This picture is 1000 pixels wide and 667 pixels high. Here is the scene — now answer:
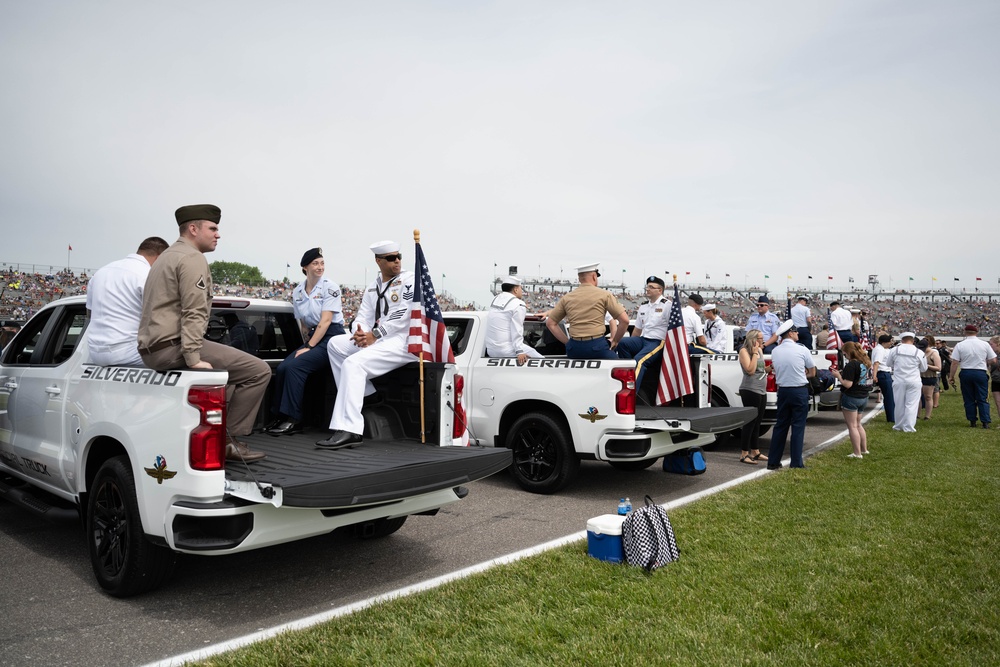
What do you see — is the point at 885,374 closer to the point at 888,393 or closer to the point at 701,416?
the point at 888,393

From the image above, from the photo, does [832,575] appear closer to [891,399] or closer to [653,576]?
[653,576]

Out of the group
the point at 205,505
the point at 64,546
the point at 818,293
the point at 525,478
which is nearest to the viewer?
the point at 205,505

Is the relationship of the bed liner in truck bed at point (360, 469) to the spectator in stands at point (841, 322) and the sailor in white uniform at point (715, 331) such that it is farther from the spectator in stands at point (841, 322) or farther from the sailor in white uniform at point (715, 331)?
the spectator in stands at point (841, 322)

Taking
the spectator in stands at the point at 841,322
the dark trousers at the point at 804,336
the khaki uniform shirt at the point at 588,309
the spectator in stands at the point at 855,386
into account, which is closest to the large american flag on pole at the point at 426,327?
the khaki uniform shirt at the point at 588,309

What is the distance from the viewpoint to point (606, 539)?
15.9 feet

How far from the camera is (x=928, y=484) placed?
746 centimetres

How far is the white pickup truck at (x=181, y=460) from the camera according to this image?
3.69 m

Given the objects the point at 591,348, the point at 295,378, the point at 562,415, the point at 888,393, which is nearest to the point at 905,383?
the point at 888,393

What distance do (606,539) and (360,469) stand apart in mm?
1810

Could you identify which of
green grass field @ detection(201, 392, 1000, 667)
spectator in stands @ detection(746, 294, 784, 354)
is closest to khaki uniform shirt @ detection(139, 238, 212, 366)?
green grass field @ detection(201, 392, 1000, 667)

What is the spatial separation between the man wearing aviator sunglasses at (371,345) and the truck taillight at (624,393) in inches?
83.6

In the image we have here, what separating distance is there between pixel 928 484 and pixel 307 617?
649 centimetres

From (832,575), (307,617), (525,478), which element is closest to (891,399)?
(525,478)

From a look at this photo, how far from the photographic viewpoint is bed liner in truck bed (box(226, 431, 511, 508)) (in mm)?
3711
